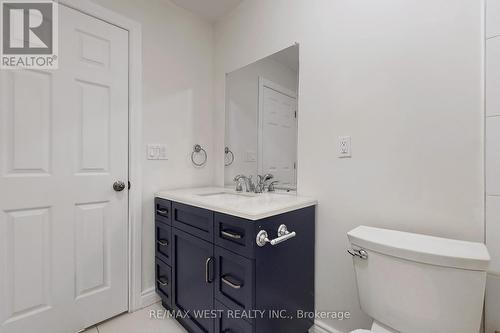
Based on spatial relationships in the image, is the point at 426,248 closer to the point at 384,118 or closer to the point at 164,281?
the point at 384,118

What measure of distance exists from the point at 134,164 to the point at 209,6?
137 centimetres

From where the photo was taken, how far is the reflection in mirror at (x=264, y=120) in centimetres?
151

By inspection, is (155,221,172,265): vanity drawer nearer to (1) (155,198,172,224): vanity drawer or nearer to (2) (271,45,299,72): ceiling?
(1) (155,198,172,224): vanity drawer

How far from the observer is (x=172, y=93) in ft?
5.94

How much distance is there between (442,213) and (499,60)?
607mm

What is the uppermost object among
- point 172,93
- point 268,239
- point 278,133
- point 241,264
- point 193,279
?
point 172,93

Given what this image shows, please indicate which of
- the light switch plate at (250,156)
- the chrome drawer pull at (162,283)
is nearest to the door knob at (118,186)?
the chrome drawer pull at (162,283)

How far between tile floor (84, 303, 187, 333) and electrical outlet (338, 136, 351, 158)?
1419mm

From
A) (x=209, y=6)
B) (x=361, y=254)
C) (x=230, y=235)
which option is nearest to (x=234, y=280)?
(x=230, y=235)

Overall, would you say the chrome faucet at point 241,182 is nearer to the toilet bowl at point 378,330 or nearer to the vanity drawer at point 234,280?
the vanity drawer at point 234,280

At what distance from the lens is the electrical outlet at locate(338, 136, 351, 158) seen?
122 cm

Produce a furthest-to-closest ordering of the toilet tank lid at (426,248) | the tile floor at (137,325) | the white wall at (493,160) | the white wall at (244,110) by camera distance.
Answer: the white wall at (244,110), the tile floor at (137,325), the white wall at (493,160), the toilet tank lid at (426,248)

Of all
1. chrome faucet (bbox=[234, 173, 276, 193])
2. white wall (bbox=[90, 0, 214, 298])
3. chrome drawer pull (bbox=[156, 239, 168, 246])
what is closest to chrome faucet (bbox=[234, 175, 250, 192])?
chrome faucet (bbox=[234, 173, 276, 193])

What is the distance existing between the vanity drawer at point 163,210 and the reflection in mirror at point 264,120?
1.90 feet
